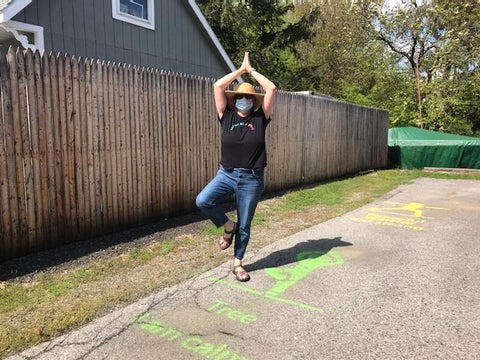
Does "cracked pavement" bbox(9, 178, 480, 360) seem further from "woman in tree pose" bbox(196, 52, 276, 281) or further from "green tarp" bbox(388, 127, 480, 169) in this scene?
"green tarp" bbox(388, 127, 480, 169)

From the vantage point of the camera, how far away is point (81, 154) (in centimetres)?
490

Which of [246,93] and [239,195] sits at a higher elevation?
[246,93]

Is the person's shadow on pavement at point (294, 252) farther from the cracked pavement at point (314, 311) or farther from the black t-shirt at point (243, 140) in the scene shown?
the black t-shirt at point (243, 140)

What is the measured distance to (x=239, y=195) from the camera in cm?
402

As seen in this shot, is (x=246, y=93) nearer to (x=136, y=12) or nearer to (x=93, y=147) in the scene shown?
(x=93, y=147)

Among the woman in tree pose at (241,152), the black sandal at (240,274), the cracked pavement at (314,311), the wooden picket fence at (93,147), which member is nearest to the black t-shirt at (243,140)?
the woman in tree pose at (241,152)

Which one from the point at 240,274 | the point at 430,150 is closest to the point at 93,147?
the point at 240,274

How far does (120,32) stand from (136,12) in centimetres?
92

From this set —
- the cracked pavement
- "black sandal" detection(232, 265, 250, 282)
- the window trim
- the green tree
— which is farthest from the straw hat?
the green tree

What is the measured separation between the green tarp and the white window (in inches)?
453

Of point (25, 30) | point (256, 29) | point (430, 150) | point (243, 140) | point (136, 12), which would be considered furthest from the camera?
point (256, 29)

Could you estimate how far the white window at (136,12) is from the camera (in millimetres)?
9367

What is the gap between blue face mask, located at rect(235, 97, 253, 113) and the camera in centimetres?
402

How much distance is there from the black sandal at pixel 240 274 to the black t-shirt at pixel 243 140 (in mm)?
1026
